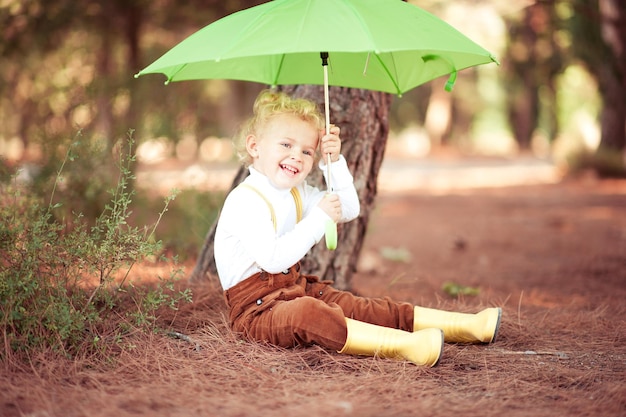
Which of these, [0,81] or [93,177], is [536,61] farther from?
[93,177]

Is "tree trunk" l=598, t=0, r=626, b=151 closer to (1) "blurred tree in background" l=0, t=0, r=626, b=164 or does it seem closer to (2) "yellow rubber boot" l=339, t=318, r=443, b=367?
(1) "blurred tree in background" l=0, t=0, r=626, b=164

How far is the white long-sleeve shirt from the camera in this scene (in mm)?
3148

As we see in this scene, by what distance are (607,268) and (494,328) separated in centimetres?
332

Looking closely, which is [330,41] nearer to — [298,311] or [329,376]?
[298,311]

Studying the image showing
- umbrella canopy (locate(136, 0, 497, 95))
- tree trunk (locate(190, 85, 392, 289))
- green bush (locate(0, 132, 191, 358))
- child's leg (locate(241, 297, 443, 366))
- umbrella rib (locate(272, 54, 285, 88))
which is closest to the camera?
umbrella canopy (locate(136, 0, 497, 95))

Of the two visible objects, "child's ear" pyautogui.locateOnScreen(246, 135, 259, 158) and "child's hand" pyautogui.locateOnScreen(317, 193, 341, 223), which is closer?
"child's hand" pyautogui.locateOnScreen(317, 193, 341, 223)

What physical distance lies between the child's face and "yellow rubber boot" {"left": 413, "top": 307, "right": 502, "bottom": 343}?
3.19 ft

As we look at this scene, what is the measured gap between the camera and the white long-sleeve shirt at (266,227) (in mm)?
3148

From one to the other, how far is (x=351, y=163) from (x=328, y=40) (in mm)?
1714

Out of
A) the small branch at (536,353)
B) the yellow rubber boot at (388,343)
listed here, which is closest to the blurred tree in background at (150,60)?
the yellow rubber boot at (388,343)

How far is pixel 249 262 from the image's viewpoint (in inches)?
130

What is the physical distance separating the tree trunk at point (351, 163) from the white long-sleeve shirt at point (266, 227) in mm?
814

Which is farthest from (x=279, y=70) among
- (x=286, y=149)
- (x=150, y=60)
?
(x=150, y=60)

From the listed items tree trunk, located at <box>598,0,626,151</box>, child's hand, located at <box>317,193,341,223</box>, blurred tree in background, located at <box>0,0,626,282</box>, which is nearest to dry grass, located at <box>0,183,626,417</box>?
child's hand, located at <box>317,193,341,223</box>
